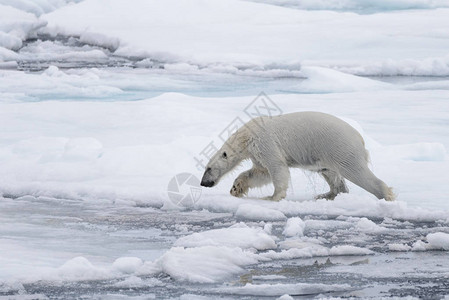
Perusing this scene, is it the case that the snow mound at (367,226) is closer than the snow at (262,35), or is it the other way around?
the snow mound at (367,226)

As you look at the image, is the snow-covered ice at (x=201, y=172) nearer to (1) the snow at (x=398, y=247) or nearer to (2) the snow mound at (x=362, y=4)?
(1) the snow at (x=398, y=247)

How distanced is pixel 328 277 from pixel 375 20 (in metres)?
15.9

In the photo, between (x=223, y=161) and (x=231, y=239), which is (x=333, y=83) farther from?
(x=231, y=239)

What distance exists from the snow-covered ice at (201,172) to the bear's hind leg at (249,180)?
101mm

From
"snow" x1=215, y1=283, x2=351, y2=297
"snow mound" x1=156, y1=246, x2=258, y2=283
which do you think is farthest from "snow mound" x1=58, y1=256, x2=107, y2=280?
"snow" x1=215, y1=283, x2=351, y2=297

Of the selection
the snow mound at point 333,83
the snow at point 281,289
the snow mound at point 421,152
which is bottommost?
the snow at point 281,289

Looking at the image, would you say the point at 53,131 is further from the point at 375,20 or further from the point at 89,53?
the point at 375,20

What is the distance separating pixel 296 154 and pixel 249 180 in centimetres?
41

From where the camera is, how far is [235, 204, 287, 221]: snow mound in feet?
17.3

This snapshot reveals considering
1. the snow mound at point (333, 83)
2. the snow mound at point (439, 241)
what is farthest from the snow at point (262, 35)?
the snow mound at point (439, 241)

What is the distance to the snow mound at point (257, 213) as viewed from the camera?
17.3ft

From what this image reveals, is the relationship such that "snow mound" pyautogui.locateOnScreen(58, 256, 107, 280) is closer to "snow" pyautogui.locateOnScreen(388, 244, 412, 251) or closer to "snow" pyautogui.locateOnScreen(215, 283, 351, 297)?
"snow" pyautogui.locateOnScreen(215, 283, 351, 297)

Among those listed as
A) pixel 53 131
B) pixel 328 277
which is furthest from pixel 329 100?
pixel 328 277

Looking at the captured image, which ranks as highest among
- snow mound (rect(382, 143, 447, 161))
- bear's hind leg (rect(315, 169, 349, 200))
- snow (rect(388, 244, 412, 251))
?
snow mound (rect(382, 143, 447, 161))
